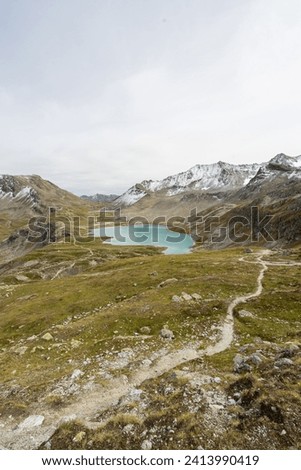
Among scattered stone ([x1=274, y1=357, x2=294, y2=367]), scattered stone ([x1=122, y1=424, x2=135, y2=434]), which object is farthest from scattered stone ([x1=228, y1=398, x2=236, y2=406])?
scattered stone ([x1=122, y1=424, x2=135, y2=434])

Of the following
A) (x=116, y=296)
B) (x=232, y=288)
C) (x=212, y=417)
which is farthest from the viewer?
(x=116, y=296)

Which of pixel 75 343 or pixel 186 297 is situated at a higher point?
pixel 186 297

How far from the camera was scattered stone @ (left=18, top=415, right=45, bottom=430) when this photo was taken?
1761 centimetres

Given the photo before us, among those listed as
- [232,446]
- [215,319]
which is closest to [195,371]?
[232,446]

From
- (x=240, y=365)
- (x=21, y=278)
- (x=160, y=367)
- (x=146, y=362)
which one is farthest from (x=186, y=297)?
(x=21, y=278)

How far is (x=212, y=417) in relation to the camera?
50.9ft

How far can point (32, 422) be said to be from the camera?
1794 centimetres

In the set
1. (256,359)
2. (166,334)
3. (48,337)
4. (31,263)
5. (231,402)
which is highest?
(256,359)

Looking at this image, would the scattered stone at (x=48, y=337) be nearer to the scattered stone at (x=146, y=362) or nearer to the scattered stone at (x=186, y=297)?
the scattered stone at (x=146, y=362)

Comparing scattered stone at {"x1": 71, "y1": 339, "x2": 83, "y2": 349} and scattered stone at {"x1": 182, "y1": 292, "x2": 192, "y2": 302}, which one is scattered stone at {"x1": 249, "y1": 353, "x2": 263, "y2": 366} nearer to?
scattered stone at {"x1": 71, "y1": 339, "x2": 83, "y2": 349}

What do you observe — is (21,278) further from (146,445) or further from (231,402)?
(231,402)
